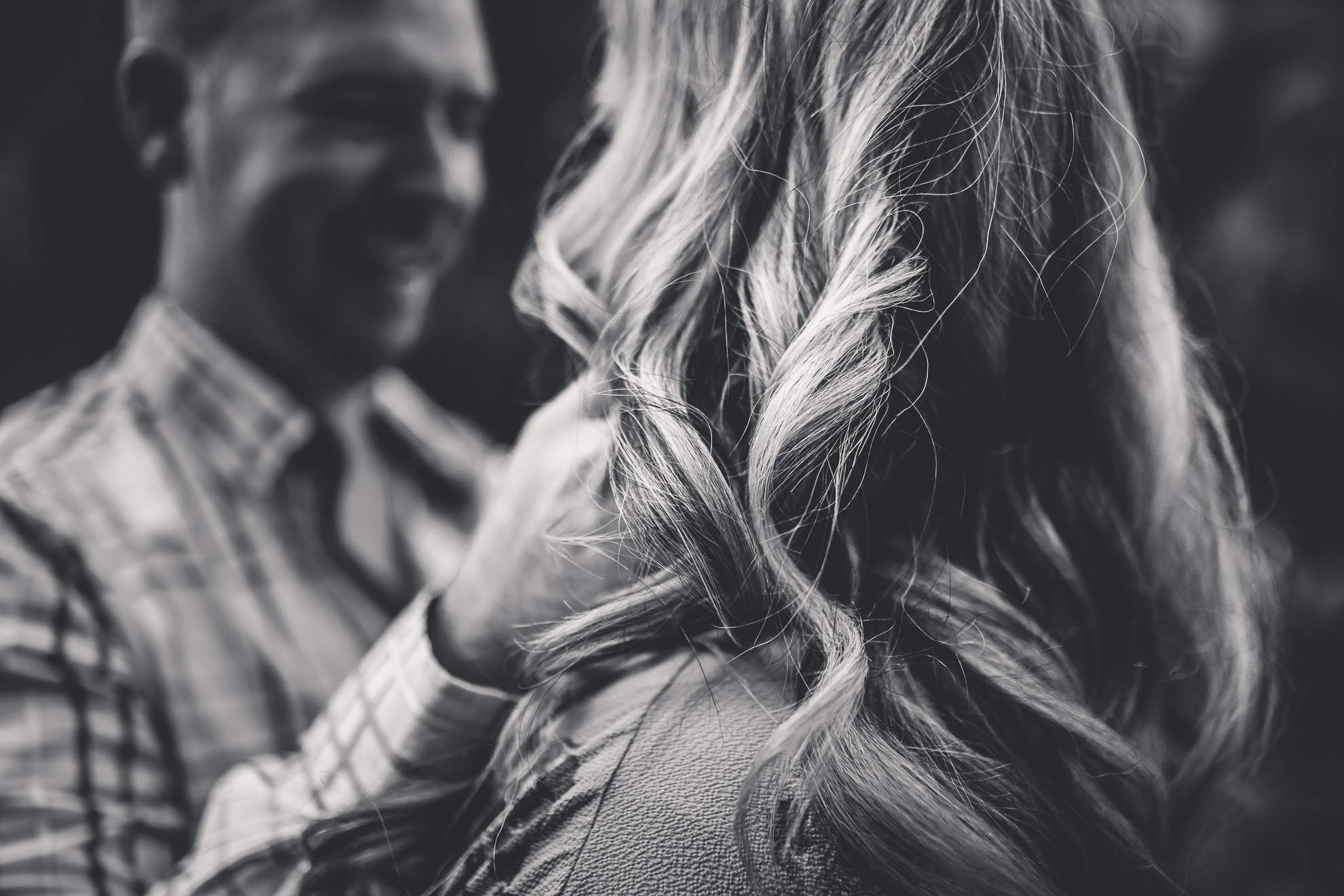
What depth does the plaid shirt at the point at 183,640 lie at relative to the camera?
2.93 feet

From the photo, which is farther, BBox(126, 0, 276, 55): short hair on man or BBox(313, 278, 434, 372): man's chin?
BBox(313, 278, 434, 372): man's chin

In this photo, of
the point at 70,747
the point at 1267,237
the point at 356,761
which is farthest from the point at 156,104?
the point at 1267,237

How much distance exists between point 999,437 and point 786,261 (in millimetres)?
251

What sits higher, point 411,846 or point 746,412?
point 746,412

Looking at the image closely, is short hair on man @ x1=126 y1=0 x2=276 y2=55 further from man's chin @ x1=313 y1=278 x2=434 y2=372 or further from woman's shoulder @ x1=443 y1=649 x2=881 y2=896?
woman's shoulder @ x1=443 y1=649 x2=881 y2=896

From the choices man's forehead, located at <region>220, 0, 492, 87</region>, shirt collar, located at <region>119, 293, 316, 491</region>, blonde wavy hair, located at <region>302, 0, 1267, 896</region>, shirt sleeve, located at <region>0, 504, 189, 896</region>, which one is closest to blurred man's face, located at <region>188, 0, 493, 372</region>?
man's forehead, located at <region>220, 0, 492, 87</region>

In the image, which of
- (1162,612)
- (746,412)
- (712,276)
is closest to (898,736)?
(746,412)

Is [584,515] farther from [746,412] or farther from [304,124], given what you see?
[304,124]

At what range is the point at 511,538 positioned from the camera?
0.80 m

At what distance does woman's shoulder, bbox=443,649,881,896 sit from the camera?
1.87 ft

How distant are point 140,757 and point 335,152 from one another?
A: 867 millimetres

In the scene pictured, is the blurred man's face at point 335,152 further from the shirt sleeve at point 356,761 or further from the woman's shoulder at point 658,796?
the woman's shoulder at point 658,796

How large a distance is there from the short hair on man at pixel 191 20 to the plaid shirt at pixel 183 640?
0.40 m

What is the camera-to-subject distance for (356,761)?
0.87m
